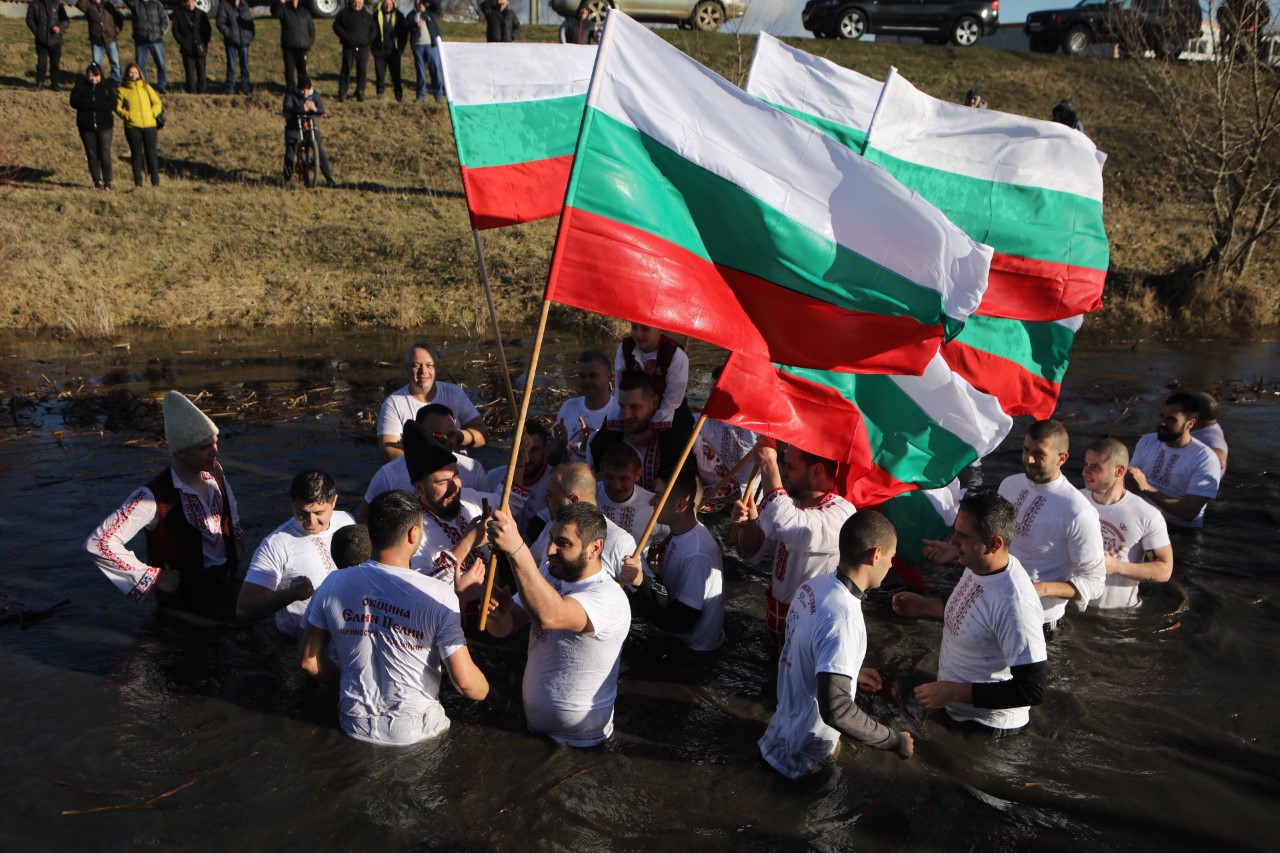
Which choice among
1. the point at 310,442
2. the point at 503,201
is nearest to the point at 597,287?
the point at 503,201

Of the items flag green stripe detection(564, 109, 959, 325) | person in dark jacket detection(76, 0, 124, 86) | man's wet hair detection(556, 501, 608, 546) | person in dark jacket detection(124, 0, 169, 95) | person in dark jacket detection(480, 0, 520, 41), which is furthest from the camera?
person in dark jacket detection(480, 0, 520, 41)

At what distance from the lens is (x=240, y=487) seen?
10.8m

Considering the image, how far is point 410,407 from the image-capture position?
29.3ft

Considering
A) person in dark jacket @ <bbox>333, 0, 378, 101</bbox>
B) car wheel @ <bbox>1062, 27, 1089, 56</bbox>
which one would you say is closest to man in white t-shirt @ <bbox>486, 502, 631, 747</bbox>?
person in dark jacket @ <bbox>333, 0, 378, 101</bbox>

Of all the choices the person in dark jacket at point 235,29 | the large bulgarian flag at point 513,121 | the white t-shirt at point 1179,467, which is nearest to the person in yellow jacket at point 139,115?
the person in dark jacket at point 235,29

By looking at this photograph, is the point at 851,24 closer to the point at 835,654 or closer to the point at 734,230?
the point at 734,230

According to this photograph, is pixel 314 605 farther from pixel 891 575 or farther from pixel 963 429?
pixel 891 575

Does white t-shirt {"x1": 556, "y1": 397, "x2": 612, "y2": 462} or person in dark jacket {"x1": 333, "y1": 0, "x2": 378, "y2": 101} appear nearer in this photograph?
white t-shirt {"x1": 556, "y1": 397, "x2": 612, "y2": 462}

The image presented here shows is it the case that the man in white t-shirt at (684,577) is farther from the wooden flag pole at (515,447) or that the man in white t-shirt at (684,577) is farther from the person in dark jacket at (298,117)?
the person in dark jacket at (298,117)

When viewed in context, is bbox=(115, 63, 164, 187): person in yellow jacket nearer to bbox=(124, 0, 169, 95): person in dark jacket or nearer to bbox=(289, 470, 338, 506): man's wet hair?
bbox=(124, 0, 169, 95): person in dark jacket

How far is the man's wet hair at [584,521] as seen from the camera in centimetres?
526

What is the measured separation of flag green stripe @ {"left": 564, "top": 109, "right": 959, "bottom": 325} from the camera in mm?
5855

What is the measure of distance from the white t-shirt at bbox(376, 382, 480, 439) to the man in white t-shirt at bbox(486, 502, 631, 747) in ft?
10.3

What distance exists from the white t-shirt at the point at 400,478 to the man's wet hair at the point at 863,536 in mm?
3016
